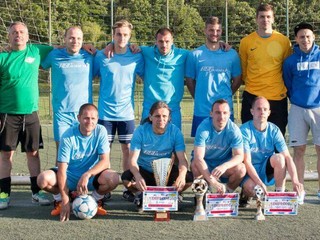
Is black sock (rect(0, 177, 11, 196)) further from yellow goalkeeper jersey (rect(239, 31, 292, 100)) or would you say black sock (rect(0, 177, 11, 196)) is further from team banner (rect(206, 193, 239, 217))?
yellow goalkeeper jersey (rect(239, 31, 292, 100))

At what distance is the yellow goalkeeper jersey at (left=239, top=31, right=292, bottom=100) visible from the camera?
19.6 ft

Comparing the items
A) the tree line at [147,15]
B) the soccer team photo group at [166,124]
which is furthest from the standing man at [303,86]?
the tree line at [147,15]

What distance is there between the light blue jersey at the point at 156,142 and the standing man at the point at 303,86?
1357mm

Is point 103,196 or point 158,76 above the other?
point 158,76

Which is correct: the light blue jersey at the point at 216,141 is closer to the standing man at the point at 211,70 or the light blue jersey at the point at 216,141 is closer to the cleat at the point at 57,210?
the standing man at the point at 211,70

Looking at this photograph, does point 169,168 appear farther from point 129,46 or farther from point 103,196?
point 129,46

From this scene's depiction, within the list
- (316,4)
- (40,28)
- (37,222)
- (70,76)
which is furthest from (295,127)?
(316,4)

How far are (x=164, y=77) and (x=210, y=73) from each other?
50cm

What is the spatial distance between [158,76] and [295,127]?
1584 mm

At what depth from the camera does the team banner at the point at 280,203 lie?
5172 mm

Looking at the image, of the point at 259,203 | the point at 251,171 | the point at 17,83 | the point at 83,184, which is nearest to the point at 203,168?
the point at 251,171

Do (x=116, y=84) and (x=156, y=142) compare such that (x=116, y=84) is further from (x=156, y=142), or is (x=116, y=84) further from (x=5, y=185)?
(x=5, y=185)

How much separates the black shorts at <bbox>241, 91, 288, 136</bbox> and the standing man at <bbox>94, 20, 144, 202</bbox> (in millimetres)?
1252

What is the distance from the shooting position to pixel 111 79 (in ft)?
19.5
